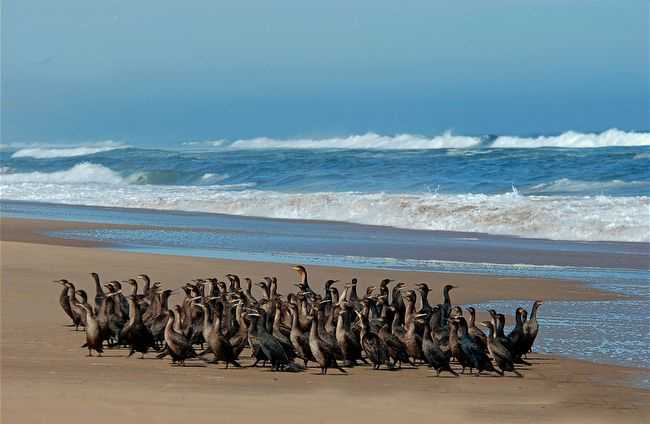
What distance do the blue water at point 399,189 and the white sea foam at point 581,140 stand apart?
892 inches

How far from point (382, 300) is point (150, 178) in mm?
39210

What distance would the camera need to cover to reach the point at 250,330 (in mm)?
9180

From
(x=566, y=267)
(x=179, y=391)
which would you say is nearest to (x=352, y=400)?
(x=179, y=391)

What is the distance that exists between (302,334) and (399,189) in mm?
25914

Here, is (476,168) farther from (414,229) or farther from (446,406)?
(446,406)

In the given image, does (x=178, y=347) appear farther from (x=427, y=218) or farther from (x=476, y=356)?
(x=427, y=218)

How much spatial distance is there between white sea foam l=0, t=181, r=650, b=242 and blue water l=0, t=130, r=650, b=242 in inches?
1.1

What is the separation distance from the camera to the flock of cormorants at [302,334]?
895cm

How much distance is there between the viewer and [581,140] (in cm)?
7512

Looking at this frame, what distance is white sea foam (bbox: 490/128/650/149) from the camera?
71.8 metres

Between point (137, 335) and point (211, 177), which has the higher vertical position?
point (211, 177)

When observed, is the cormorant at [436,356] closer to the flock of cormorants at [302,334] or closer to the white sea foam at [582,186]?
the flock of cormorants at [302,334]

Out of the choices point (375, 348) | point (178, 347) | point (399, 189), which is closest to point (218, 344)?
point (178, 347)

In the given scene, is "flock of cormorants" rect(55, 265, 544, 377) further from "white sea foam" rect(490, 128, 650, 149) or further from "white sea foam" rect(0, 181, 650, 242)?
"white sea foam" rect(490, 128, 650, 149)
